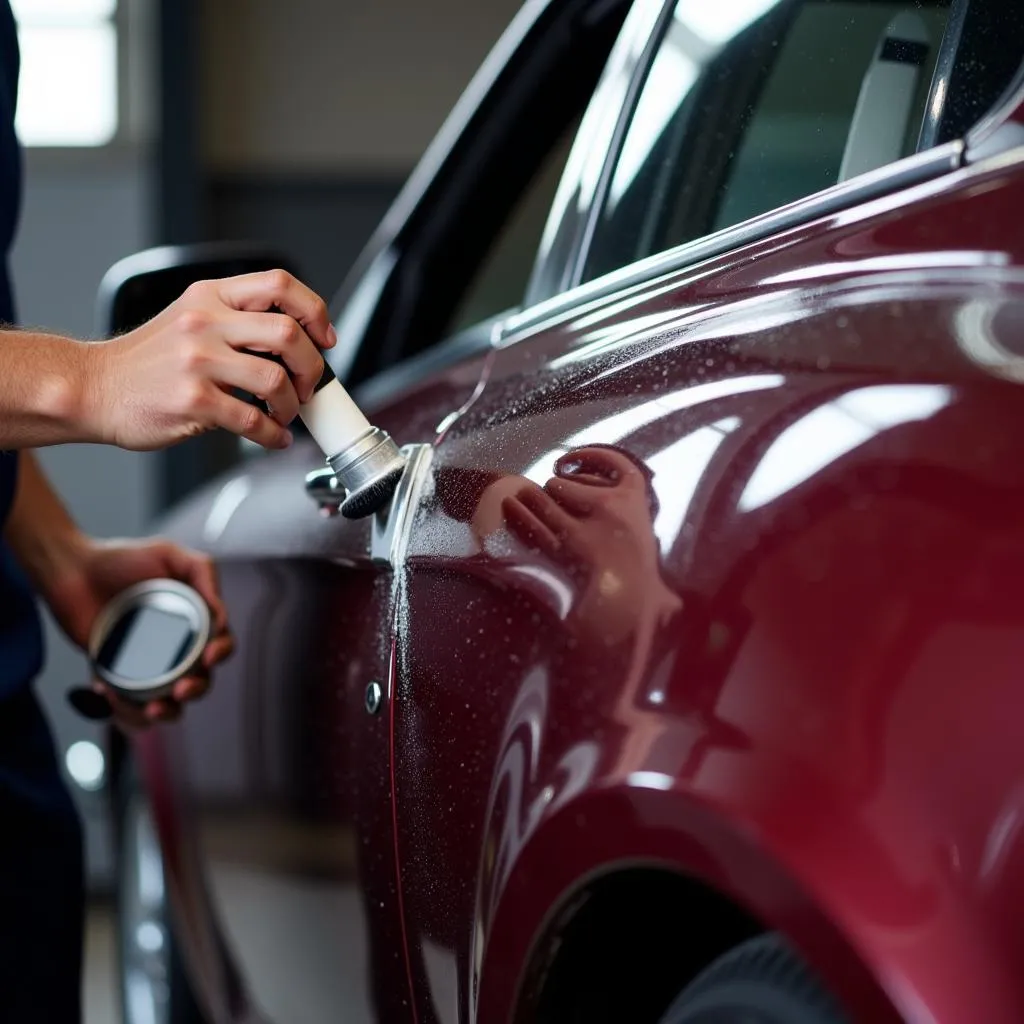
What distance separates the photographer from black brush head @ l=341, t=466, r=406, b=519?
4.10 feet

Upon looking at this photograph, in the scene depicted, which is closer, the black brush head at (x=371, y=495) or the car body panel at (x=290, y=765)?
the black brush head at (x=371, y=495)

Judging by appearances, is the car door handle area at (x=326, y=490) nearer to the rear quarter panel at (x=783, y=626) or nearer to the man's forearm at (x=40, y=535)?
the rear quarter panel at (x=783, y=626)

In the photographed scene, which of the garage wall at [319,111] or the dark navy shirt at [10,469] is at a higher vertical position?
the garage wall at [319,111]

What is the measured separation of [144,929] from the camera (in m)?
2.42

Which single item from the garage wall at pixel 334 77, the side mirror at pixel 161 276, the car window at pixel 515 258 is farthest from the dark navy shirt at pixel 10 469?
the garage wall at pixel 334 77

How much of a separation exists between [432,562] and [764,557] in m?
0.41

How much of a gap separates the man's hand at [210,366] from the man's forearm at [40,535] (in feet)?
2.06

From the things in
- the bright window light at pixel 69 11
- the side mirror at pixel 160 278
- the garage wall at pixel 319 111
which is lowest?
the side mirror at pixel 160 278

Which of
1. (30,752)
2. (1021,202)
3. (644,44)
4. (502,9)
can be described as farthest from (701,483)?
(502,9)

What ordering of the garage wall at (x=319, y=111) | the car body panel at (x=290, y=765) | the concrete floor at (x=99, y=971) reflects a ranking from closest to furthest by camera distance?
the car body panel at (x=290, y=765) → the concrete floor at (x=99, y=971) → the garage wall at (x=319, y=111)

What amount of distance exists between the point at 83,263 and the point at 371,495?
4.58 meters

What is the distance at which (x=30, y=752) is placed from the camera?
1604 mm

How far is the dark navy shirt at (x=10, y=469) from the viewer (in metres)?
1.54

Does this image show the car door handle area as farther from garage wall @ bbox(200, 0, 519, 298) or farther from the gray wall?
garage wall @ bbox(200, 0, 519, 298)
